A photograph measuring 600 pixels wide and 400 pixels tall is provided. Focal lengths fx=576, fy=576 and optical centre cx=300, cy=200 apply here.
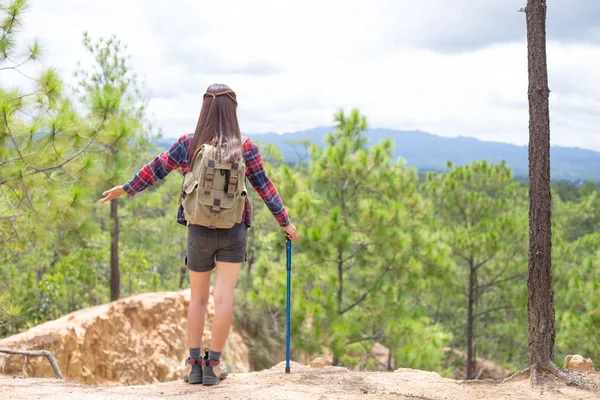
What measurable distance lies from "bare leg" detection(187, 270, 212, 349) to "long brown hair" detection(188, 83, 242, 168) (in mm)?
669

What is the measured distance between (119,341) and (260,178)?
258 inches

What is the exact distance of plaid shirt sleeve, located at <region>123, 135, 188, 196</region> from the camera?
3316 millimetres

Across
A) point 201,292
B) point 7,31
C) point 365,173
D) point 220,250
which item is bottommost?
point 201,292

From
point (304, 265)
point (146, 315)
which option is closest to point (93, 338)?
point (146, 315)

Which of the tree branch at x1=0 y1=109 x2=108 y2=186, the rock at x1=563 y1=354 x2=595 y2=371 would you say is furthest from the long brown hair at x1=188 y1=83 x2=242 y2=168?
the rock at x1=563 y1=354 x2=595 y2=371

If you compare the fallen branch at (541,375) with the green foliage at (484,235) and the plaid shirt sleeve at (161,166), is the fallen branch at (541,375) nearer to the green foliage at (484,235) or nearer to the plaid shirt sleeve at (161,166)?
the plaid shirt sleeve at (161,166)

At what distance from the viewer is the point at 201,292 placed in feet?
11.1

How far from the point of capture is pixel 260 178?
3.39m

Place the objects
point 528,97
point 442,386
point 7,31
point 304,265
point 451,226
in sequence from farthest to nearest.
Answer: point 451,226
point 304,265
point 7,31
point 528,97
point 442,386

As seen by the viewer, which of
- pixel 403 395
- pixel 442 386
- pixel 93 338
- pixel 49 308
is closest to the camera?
pixel 403 395

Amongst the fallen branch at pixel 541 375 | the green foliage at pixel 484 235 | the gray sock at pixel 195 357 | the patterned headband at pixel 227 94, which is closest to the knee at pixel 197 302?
the gray sock at pixel 195 357

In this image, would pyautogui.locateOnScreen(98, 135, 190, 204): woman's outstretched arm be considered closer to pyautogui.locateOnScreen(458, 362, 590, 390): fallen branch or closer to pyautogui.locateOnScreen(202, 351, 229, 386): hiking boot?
pyautogui.locateOnScreen(202, 351, 229, 386): hiking boot

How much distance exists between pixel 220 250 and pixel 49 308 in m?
8.17

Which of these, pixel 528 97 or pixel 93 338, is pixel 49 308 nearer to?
pixel 93 338
